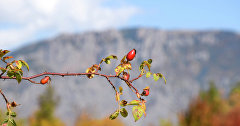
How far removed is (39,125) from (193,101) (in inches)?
852

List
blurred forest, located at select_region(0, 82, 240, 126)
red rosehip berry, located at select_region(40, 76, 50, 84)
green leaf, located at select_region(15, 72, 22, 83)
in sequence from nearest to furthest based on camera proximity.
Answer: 1. green leaf, located at select_region(15, 72, 22, 83)
2. red rosehip berry, located at select_region(40, 76, 50, 84)
3. blurred forest, located at select_region(0, 82, 240, 126)

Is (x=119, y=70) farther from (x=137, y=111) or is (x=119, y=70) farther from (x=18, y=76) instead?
(x=18, y=76)

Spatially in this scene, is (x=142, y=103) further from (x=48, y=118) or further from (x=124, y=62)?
(x=48, y=118)

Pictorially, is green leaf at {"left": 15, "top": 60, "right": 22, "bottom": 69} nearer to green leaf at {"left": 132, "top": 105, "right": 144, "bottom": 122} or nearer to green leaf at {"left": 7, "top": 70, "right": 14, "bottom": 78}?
green leaf at {"left": 7, "top": 70, "right": 14, "bottom": 78}

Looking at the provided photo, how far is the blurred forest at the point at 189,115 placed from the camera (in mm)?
19984

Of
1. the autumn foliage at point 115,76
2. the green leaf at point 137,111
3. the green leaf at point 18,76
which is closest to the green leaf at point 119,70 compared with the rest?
the autumn foliage at point 115,76

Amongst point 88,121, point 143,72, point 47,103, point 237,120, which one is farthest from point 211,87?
point 143,72

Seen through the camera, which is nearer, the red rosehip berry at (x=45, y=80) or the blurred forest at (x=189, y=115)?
the red rosehip berry at (x=45, y=80)

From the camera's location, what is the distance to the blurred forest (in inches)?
787

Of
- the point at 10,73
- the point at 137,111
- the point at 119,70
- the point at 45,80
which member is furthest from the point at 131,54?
the point at 10,73

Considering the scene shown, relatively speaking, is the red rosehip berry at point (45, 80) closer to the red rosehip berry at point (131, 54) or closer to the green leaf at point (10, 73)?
the green leaf at point (10, 73)

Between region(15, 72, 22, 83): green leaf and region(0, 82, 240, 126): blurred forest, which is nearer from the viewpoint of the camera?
region(15, 72, 22, 83): green leaf

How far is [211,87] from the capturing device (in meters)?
68.2

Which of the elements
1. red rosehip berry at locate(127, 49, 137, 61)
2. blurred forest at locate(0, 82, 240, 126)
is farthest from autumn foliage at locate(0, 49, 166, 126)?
blurred forest at locate(0, 82, 240, 126)
